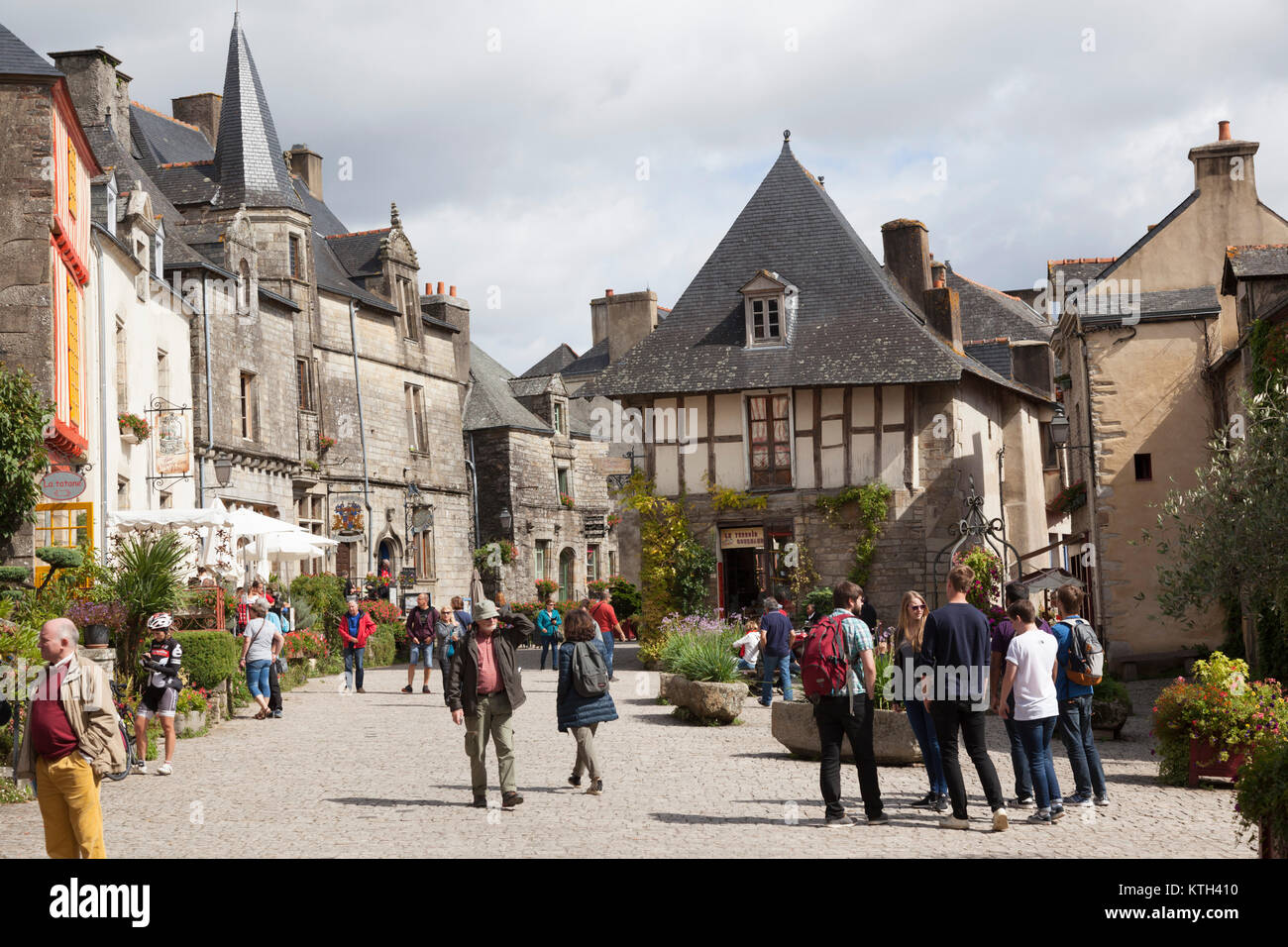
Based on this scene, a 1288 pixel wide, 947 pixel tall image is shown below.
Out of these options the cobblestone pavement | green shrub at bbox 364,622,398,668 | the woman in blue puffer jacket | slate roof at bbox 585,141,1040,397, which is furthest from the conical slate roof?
the woman in blue puffer jacket

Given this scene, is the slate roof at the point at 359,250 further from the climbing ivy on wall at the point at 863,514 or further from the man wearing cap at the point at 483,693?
the man wearing cap at the point at 483,693

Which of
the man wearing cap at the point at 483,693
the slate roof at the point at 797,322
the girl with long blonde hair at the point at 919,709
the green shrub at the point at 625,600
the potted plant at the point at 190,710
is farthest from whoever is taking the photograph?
the green shrub at the point at 625,600

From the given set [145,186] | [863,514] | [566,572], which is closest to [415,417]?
[566,572]

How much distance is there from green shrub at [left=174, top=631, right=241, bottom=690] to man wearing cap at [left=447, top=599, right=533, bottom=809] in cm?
593

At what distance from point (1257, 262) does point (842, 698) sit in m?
10.0

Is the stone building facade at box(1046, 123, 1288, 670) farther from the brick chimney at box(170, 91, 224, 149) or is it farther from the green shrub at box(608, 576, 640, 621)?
the brick chimney at box(170, 91, 224, 149)

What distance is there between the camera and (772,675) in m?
16.9

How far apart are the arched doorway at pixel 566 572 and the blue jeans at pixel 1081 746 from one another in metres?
31.6

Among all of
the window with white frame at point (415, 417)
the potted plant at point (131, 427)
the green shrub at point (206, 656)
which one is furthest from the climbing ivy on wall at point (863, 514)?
the window with white frame at point (415, 417)

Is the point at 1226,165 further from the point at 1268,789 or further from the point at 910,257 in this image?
the point at 1268,789

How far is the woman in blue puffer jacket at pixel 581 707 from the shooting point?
10.0m
